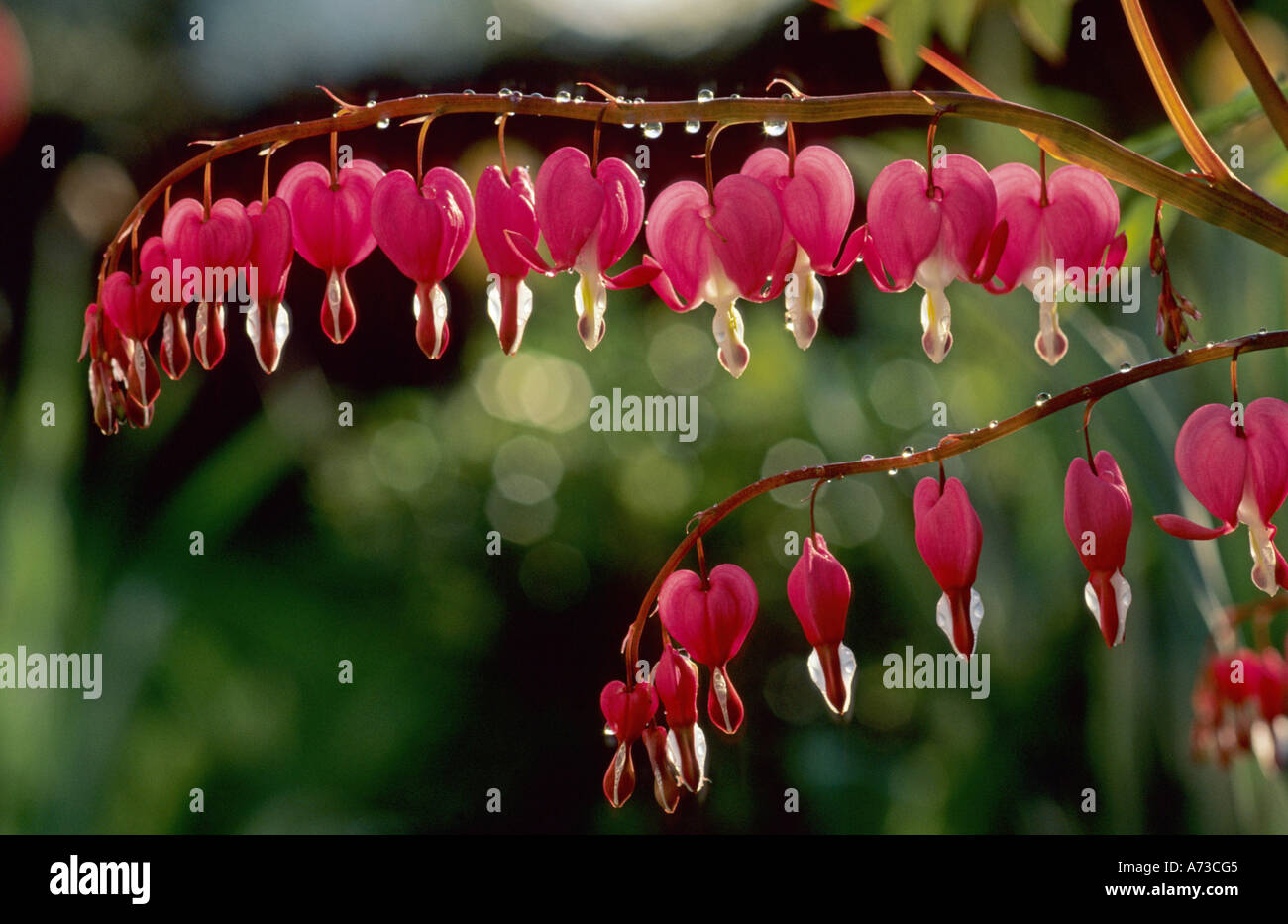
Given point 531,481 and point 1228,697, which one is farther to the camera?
point 531,481

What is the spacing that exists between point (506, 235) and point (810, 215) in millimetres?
170

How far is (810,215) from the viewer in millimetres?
572

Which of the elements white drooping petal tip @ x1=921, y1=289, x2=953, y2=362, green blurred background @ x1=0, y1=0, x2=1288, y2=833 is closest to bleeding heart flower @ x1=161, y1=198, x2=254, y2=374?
white drooping petal tip @ x1=921, y1=289, x2=953, y2=362

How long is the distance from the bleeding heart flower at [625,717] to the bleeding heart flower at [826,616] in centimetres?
11

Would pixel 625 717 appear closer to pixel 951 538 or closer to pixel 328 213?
pixel 951 538

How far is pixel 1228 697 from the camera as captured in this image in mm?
1273

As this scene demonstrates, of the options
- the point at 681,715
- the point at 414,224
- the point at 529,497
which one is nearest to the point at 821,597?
the point at 681,715

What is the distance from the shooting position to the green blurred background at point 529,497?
219 centimetres

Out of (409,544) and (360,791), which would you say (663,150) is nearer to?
(409,544)

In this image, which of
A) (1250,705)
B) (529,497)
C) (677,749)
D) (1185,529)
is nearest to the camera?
(1185,529)
